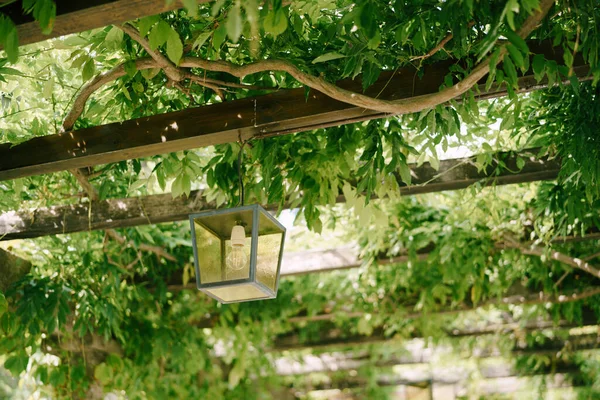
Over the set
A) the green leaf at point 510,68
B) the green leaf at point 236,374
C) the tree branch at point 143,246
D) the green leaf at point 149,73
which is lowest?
the green leaf at point 236,374

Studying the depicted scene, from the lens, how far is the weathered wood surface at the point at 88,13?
1.76 m

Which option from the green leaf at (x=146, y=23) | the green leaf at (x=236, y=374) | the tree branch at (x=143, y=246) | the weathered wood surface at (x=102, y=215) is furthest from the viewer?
the green leaf at (x=236, y=374)

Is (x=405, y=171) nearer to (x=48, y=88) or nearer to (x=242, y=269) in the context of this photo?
(x=242, y=269)

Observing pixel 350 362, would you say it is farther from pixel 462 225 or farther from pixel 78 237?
pixel 78 237

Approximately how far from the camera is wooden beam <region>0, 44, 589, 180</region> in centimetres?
233

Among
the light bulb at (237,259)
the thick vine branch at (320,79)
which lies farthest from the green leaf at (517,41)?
the light bulb at (237,259)

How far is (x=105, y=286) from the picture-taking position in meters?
4.03

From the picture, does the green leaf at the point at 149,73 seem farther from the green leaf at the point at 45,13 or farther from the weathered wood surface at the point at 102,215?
the weathered wood surface at the point at 102,215

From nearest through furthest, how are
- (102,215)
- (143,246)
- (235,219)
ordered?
(235,219) < (102,215) < (143,246)

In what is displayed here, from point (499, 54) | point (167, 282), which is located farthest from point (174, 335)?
point (499, 54)

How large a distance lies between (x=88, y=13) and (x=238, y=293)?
3.03 feet

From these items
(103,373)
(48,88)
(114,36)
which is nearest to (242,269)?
(114,36)

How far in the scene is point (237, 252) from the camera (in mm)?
2213

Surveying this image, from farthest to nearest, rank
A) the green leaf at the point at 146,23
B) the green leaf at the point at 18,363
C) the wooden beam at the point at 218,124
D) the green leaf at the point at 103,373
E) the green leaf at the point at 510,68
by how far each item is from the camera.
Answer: the green leaf at the point at 103,373, the green leaf at the point at 18,363, the wooden beam at the point at 218,124, the green leaf at the point at 146,23, the green leaf at the point at 510,68
